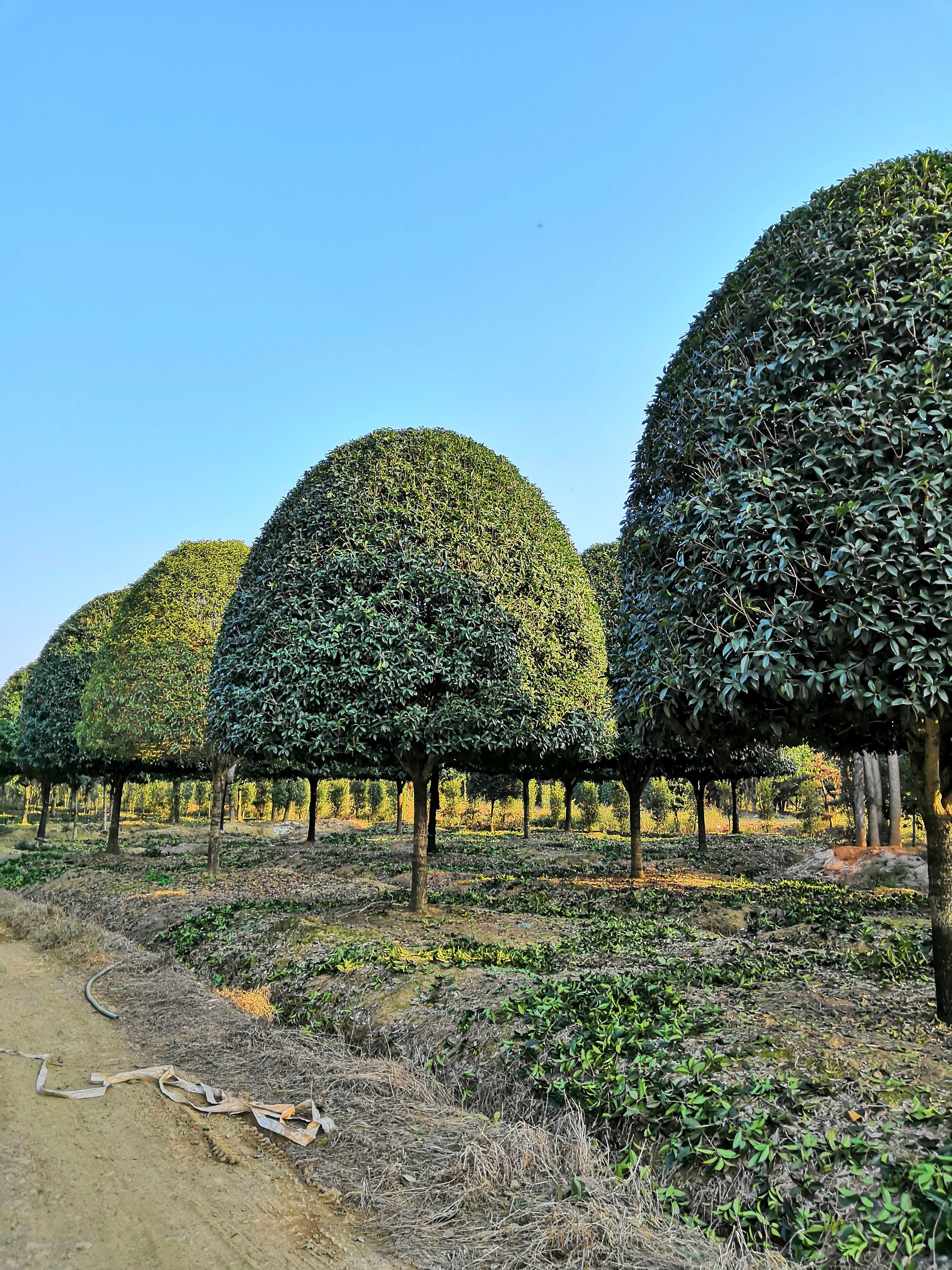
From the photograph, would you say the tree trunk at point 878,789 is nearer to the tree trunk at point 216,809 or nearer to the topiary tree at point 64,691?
the tree trunk at point 216,809

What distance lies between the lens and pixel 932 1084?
432 centimetres

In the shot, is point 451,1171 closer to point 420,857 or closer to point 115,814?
point 420,857

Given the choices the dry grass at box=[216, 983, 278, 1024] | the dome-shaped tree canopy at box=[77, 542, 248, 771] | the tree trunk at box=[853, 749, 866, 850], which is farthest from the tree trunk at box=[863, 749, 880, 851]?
the dry grass at box=[216, 983, 278, 1024]

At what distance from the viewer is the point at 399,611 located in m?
10.2

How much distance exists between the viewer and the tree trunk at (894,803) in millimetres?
18875

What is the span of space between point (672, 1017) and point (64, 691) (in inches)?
1010

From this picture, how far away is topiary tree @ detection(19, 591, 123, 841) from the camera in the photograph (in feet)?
84.2

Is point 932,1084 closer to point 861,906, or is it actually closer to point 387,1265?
point 387,1265

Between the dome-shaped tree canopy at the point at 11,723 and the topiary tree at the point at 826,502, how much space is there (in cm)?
2967

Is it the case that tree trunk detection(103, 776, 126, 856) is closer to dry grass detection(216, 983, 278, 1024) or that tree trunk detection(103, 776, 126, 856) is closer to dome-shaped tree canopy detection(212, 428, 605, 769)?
dome-shaped tree canopy detection(212, 428, 605, 769)

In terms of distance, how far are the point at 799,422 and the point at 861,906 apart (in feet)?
34.3

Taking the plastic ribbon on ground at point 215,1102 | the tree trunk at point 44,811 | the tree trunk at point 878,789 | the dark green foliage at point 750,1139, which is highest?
the tree trunk at point 878,789

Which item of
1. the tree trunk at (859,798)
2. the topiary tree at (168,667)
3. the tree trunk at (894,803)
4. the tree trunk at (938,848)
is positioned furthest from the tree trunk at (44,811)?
the tree trunk at (938,848)

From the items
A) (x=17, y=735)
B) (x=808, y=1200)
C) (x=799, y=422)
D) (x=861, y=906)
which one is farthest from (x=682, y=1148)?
(x=17, y=735)
